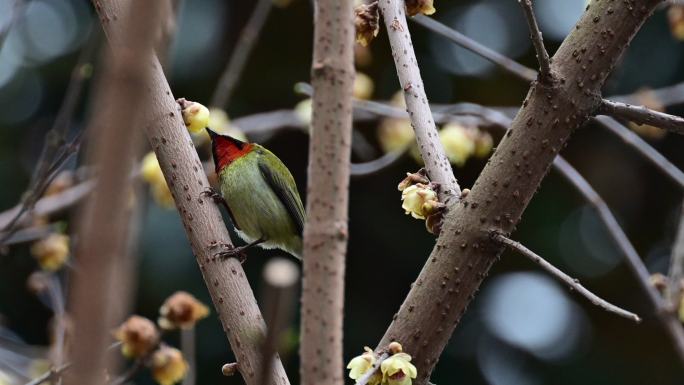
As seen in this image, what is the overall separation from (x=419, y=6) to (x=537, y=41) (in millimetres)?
580

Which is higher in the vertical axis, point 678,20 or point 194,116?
point 678,20

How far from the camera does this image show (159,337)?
7.68 ft

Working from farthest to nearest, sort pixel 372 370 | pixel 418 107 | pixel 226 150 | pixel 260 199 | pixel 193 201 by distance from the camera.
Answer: pixel 226 150
pixel 260 199
pixel 418 107
pixel 193 201
pixel 372 370

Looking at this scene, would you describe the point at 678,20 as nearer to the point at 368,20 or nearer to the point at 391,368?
the point at 368,20

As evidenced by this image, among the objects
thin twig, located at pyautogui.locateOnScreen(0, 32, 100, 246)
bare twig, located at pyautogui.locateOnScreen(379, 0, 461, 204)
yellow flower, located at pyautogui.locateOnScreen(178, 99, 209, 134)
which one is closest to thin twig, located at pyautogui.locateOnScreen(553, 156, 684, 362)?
bare twig, located at pyautogui.locateOnScreen(379, 0, 461, 204)

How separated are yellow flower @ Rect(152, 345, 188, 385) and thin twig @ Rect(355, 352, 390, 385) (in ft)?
2.87

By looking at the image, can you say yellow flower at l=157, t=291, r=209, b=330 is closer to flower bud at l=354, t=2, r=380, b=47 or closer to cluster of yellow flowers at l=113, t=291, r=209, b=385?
cluster of yellow flowers at l=113, t=291, r=209, b=385

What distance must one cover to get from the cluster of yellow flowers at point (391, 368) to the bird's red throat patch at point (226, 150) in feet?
6.23

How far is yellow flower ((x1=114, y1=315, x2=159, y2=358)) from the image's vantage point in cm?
228

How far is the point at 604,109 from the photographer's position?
182 cm

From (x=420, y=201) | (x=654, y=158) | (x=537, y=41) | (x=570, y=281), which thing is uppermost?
(x=654, y=158)

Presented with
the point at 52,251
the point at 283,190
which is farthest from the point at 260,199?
the point at 52,251

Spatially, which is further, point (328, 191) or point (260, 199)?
point (260, 199)

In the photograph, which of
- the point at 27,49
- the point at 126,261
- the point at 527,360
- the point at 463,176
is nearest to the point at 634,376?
the point at 527,360
